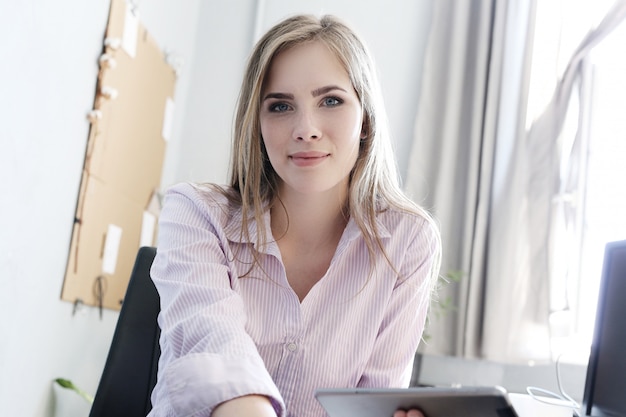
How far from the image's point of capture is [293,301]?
48.2 inches

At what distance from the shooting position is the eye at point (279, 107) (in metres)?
1.33

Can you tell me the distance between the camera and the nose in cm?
126

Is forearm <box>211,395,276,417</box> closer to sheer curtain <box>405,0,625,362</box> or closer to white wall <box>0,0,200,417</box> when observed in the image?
white wall <box>0,0,200,417</box>

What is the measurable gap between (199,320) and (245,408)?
0.63 ft

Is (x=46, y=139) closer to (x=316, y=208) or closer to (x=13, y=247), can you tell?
(x=13, y=247)

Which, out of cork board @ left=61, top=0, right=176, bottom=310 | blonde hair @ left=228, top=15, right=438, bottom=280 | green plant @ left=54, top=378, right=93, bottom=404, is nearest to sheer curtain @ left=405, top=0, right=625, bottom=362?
cork board @ left=61, top=0, right=176, bottom=310

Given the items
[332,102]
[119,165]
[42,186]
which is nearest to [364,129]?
[332,102]

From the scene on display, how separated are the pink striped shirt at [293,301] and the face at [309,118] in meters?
0.11

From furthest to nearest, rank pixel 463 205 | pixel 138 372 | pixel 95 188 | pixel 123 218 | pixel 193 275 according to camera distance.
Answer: pixel 463 205 < pixel 123 218 < pixel 95 188 < pixel 138 372 < pixel 193 275

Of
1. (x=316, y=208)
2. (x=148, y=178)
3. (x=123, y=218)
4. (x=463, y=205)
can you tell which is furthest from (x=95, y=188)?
(x=463, y=205)

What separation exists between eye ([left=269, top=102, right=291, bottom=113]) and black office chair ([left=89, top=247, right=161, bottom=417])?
363 mm

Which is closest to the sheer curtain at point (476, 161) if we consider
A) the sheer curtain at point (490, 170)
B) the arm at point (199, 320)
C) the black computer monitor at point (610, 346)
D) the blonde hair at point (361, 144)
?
the sheer curtain at point (490, 170)

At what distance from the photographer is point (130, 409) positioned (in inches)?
47.9

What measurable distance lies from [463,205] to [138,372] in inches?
72.1
